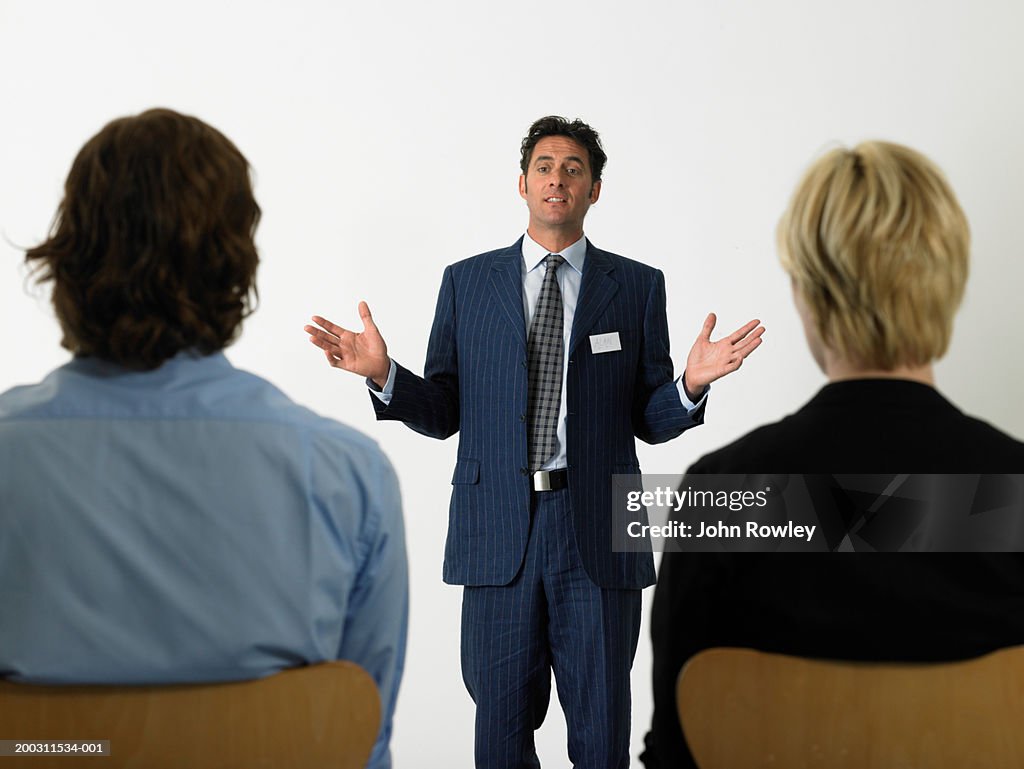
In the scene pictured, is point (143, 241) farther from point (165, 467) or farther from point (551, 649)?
point (551, 649)

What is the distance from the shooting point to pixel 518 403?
105 inches

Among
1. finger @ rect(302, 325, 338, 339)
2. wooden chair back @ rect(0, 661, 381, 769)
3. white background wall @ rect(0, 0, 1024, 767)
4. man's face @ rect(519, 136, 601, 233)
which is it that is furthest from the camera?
white background wall @ rect(0, 0, 1024, 767)

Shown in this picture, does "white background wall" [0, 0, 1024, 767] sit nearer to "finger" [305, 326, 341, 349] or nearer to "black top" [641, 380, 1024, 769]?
"finger" [305, 326, 341, 349]

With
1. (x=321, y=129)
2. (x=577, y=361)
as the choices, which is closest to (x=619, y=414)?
(x=577, y=361)

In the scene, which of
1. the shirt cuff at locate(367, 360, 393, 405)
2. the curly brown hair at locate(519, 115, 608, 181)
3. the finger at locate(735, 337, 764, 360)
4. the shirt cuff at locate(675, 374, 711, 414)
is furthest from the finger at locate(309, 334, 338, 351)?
the finger at locate(735, 337, 764, 360)

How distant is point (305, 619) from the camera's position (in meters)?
1.24

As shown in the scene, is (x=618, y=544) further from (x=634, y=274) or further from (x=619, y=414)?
(x=634, y=274)

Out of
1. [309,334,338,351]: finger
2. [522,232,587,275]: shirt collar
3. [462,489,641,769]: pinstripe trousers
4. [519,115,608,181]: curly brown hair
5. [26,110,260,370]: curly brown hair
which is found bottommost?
[462,489,641,769]: pinstripe trousers

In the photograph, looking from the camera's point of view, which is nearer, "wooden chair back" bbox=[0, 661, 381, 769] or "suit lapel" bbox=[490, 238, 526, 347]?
"wooden chair back" bbox=[0, 661, 381, 769]

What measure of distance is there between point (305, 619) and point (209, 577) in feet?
0.39

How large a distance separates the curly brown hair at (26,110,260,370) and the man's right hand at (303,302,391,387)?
1349 millimetres

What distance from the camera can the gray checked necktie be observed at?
2.67m

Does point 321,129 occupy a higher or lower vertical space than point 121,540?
higher

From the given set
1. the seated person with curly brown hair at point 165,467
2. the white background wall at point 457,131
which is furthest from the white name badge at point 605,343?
the seated person with curly brown hair at point 165,467
